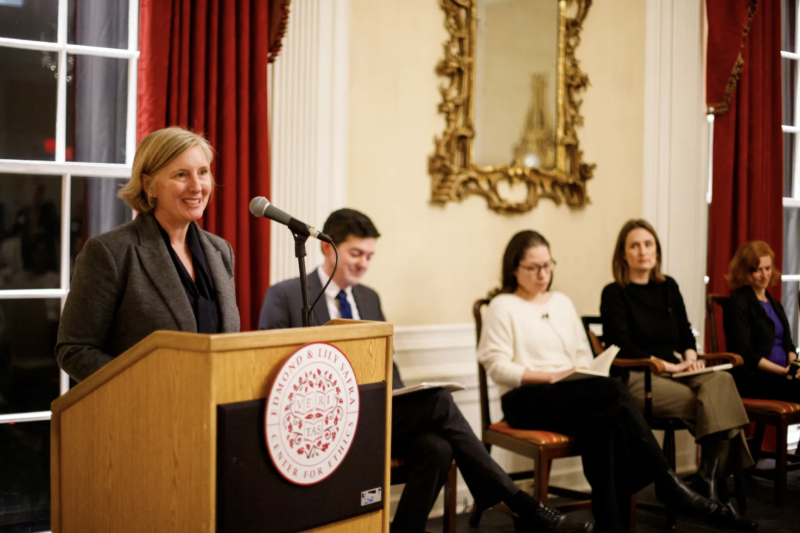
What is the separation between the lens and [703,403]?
3.54 metres

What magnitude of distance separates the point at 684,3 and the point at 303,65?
95.0 inches

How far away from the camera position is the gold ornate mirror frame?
380cm

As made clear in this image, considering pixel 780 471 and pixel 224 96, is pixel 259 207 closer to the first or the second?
pixel 224 96

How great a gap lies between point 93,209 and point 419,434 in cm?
148

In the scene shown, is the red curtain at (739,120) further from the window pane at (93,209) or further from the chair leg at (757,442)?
the window pane at (93,209)

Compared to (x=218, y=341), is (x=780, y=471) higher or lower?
lower

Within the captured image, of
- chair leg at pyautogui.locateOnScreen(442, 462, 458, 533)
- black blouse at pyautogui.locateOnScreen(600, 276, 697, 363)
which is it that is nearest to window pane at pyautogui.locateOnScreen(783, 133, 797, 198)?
black blouse at pyautogui.locateOnScreen(600, 276, 697, 363)

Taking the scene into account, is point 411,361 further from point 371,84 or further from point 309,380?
point 309,380

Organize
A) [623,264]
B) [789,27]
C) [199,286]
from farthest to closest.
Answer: [789,27]
[623,264]
[199,286]

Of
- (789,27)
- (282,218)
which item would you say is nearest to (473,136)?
(282,218)

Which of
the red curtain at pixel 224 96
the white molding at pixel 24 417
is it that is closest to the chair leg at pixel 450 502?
the red curtain at pixel 224 96

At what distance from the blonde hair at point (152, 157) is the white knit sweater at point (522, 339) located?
1.74m

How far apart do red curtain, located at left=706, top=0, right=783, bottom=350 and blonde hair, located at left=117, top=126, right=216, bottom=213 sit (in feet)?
11.3

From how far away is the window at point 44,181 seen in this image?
294 cm
